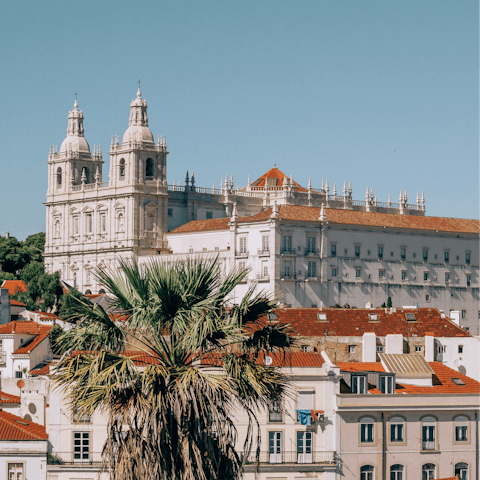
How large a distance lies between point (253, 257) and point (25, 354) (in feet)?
146

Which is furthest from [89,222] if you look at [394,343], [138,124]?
[394,343]

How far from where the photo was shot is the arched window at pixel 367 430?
51594mm

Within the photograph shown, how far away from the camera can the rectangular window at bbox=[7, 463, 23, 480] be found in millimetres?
48438

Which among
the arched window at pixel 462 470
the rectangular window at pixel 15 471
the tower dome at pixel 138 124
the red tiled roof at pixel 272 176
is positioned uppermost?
the tower dome at pixel 138 124

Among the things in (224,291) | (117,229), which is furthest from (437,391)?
(117,229)

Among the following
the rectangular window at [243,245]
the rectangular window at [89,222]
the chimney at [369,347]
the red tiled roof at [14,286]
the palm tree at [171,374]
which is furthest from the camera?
the rectangular window at [89,222]

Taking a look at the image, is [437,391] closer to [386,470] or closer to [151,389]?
[386,470]

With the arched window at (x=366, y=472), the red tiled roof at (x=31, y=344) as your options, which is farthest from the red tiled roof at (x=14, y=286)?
the arched window at (x=366, y=472)

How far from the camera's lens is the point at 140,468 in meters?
25.7

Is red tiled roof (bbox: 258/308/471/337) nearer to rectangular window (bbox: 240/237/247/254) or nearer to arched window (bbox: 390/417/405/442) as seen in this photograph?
arched window (bbox: 390/417/405/442)

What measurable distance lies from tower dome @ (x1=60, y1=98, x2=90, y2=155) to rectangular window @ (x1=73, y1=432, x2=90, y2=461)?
366 feet

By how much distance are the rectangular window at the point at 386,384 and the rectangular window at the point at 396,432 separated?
1716 millimetres

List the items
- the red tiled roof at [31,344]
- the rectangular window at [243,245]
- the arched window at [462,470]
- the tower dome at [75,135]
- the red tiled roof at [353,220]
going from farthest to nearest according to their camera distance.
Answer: the tower dome at [75,135]
the red tiled roof at [353,220]
the rectangular window at [243,245]
the red tiled roof at [31,344]
the arched window at [462,470]

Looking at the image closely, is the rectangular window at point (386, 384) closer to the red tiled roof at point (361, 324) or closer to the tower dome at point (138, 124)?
the red tiled roof at point (361, 324)
